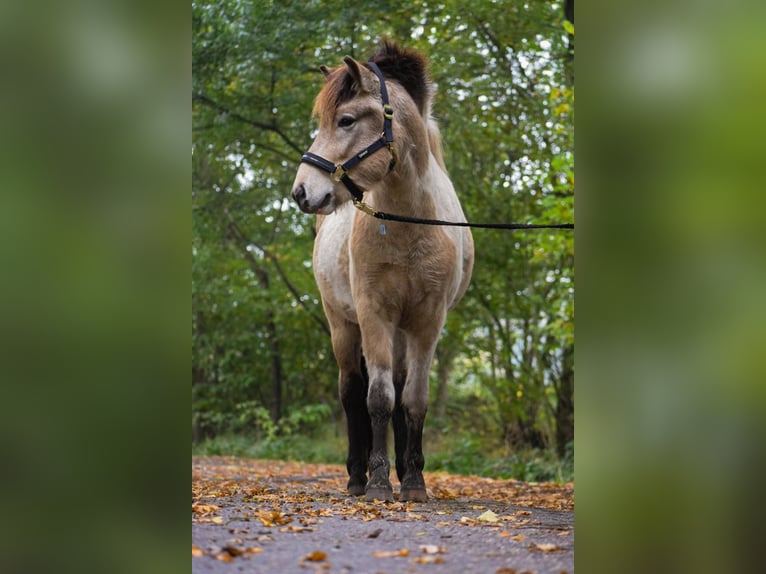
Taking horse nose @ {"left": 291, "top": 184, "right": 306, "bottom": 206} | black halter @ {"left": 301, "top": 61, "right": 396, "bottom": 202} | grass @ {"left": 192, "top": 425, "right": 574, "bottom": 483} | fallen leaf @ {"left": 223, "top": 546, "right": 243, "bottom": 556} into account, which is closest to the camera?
fallen leaf @ {"left": 223, "top": 546, "right": 243, "bottom": 556}

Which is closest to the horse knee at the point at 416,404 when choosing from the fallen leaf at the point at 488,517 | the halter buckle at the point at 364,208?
the fallen leaf at the point at 488,517

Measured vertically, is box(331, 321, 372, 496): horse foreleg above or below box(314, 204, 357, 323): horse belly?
below

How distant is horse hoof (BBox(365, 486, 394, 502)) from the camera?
431 centimetres

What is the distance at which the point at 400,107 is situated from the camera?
4270mm

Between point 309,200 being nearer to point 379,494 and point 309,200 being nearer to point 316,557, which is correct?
point 379,494

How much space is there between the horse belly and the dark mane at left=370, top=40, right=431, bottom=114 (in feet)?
2.82

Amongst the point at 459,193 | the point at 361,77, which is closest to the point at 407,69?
the point at 361,77

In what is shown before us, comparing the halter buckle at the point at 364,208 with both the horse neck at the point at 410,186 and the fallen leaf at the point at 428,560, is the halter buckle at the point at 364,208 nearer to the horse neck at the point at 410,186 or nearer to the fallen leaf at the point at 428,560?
the horse neck at the point at 410,186

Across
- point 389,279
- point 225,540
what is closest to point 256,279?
point 389,279

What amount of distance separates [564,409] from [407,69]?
6.71 metres

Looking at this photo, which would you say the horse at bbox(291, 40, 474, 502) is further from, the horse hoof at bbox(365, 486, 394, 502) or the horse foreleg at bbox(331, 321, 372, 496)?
the horse foreleg at bbox(331, 321, 372, 496)

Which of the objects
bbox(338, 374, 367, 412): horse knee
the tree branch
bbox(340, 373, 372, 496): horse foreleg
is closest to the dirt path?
bbox(340, 373, 372, 496): horse foreleg

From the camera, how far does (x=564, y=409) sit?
10273mm
